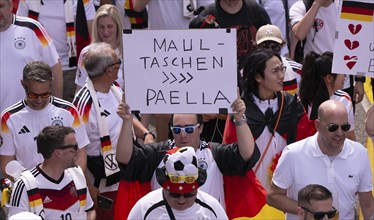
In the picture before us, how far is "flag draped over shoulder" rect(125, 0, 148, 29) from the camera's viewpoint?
40.3 ft

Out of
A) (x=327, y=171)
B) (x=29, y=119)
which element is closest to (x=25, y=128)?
(x=29, y=119)

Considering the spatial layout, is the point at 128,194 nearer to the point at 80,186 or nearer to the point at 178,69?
the point at 80,186

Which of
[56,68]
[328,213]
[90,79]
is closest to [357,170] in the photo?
[328,213]

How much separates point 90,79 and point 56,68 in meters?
0.90

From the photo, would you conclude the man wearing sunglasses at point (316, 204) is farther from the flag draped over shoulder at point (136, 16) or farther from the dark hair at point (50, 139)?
the flag draped over shoulder at point (136, 16)

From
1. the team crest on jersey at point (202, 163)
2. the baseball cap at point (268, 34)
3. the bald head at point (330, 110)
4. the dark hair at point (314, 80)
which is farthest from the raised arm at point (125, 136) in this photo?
the baseball cap at point (268, 34)

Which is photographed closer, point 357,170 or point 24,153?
point 357,170

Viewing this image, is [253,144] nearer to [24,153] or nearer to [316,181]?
[316,181]

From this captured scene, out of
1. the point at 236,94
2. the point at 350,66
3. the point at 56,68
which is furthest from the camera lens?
the point at 56,68

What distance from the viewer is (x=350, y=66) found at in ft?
29.4

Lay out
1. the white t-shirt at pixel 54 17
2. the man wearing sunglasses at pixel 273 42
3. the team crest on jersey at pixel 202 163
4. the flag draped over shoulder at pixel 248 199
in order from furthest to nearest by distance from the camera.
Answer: the white t-shirt at pixel 54 17 < the man wearing sunglasses at pixel 273 42 < the flag draped over shoulder at pixel 248 199 < the team crest on jersey at pixel 202 163

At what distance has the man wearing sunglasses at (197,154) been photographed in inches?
326

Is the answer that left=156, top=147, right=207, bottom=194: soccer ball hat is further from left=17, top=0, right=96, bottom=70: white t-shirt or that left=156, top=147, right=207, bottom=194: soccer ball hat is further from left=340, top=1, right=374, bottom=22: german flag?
left=17, top=0, right=96, bottom=70: white t-shirt

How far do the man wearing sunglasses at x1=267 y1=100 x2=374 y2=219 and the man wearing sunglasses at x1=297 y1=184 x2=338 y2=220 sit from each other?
0.72 meters
